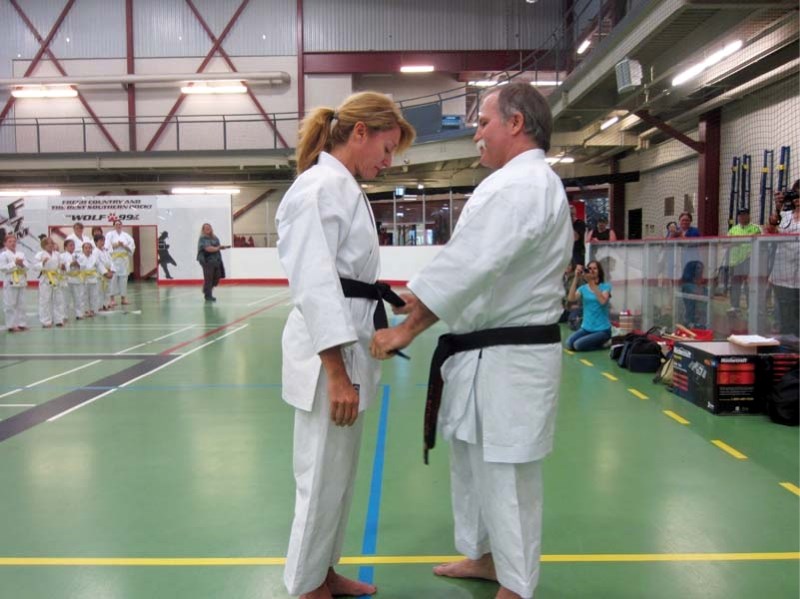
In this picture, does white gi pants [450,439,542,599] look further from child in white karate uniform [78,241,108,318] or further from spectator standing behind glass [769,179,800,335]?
child in white karate uniform [78,241,108,318]

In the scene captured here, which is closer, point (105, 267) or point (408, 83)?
point (105, 267)

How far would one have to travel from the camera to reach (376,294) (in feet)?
7.35

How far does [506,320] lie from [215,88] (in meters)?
23.4

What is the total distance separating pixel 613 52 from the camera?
1058cm

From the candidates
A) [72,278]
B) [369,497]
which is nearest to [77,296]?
[72,278]

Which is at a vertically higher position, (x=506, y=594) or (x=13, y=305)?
(x=13, y=305)

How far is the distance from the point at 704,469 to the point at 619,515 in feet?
3.29

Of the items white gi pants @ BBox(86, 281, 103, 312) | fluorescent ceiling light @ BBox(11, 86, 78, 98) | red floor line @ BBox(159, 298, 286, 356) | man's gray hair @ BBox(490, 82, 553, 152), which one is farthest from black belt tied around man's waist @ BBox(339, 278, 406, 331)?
fluorescent ceiling light @ BBox(11, 86, 78, 98)

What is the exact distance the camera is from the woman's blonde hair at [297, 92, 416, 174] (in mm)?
2189

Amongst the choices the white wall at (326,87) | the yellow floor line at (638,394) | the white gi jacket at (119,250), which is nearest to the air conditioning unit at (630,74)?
the yellow floor line at (638,394)

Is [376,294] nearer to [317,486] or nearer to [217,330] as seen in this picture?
[317,486]

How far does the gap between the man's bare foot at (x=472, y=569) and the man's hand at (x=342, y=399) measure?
3.45 feet

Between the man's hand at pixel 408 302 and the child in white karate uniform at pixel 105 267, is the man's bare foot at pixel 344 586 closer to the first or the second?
the man's hand at pixel 408 302

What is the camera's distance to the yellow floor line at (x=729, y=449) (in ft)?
13.9
